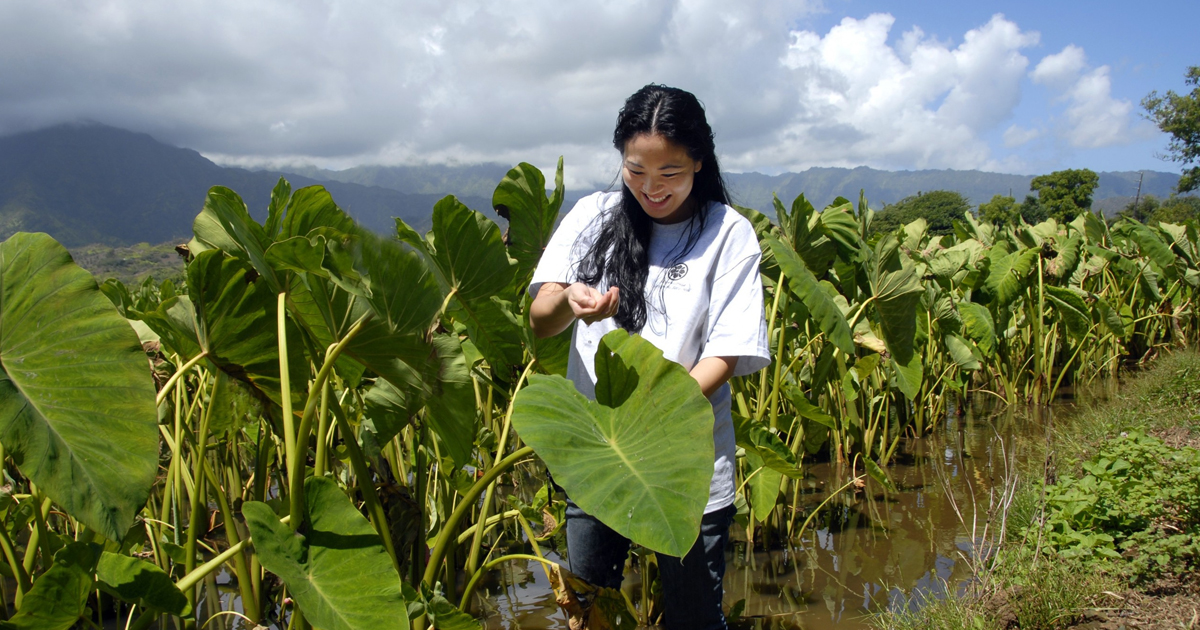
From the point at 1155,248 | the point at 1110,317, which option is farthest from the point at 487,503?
the point at 1155,248

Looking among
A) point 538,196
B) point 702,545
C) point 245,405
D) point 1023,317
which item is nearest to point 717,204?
point 702,545

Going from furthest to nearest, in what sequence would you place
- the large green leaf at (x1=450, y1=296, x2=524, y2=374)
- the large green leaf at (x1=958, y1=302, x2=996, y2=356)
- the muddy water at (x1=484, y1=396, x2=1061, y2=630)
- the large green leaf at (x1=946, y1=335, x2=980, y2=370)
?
the large green leaf at (x1=958, y1=302, x2=996, y2=356) < the large green leaf at (x1=946, y1=335, x2=980, y2=370) < the muddy water at (x1=484, y1=396, x2=1061, y2=630) < the large green leaf at (x1=450, y1=296, x2=524, y2=374)

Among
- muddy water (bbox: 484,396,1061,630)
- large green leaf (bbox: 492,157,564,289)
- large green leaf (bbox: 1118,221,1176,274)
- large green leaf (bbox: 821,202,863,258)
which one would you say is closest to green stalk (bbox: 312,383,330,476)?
large green leaf (bbox: 492,157,564,289)

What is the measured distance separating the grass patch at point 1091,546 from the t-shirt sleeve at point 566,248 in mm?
1176

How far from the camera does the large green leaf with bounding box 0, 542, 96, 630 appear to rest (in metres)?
1.00

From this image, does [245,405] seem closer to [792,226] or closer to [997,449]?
[792,226]

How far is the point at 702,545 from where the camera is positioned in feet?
3.90

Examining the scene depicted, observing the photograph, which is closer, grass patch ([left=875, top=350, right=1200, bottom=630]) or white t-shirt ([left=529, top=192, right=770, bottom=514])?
white t-shirt ([left=529, top=192, right=770, bottom=514])

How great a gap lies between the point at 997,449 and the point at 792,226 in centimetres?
215

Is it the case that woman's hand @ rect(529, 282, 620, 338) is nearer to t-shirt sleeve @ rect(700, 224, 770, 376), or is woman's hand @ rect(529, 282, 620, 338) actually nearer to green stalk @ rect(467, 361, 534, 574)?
t-shirt sleeve @ rect(700, 224, 770, 376)

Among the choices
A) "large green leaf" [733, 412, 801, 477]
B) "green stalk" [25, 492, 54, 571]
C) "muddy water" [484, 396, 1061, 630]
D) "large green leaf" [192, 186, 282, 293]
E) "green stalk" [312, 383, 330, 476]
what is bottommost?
"muddy water" [484, 396, 1061, 630]

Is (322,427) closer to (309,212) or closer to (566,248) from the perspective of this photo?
(309,212)

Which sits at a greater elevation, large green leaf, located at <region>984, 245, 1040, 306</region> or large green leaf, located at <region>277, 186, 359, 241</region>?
large green leaf, located at <region>277, 186, 359, 241</region>

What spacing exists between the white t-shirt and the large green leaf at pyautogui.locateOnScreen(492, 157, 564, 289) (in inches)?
23.6
